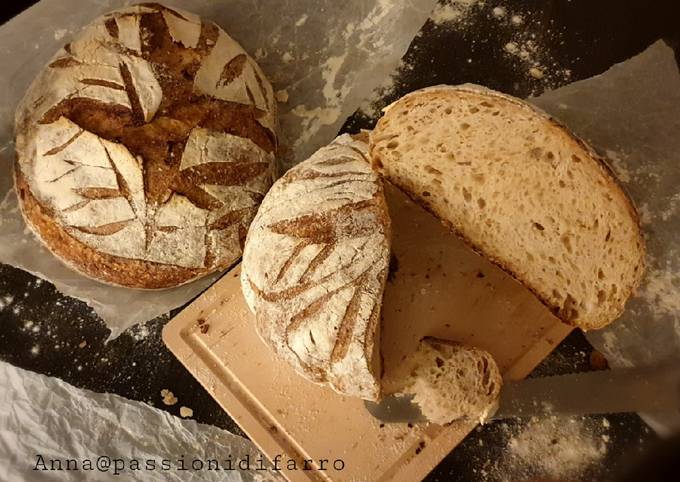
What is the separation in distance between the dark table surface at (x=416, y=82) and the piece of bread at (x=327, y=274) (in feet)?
1.46

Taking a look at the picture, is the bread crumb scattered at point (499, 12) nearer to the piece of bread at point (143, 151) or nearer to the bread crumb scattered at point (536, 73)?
the bread crumb scattered at point (536, 73)

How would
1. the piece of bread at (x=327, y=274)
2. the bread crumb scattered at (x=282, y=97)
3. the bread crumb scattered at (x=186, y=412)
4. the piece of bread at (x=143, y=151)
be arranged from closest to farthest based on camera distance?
the piece of bread at (x=327, y=274) < the piece of bread at (x=143, y=151) < the bread crumb scattered at (x=186, y=412) < the bread crumb scattered at (x=282, y=97)

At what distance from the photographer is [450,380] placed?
4.45ft

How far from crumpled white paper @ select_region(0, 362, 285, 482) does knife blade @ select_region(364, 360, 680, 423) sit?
0.44 metres

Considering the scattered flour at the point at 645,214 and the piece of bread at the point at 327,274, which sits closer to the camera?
the piece of bread at the point at 327,274

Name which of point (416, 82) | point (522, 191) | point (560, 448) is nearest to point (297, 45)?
point (416, 82)

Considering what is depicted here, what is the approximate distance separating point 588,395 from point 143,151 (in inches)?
43.8

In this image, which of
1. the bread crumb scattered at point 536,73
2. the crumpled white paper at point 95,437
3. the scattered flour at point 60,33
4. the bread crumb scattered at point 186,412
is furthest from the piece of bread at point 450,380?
the scattered flour at point 60,33

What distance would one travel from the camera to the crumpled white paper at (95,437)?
5.29 ft

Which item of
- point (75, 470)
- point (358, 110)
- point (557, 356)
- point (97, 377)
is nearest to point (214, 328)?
point (97, 377)

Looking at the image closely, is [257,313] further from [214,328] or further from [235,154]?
[235,154]

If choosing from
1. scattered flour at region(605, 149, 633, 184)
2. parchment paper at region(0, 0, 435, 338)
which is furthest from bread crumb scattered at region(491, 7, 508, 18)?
scattered flour at region(605, 149, 633, 184)

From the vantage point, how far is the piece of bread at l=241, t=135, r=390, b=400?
128 centimetres

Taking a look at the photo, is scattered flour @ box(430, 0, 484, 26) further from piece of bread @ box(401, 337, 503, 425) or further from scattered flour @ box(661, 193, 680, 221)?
piece of bread @ box(401, 337, 503, 425)
